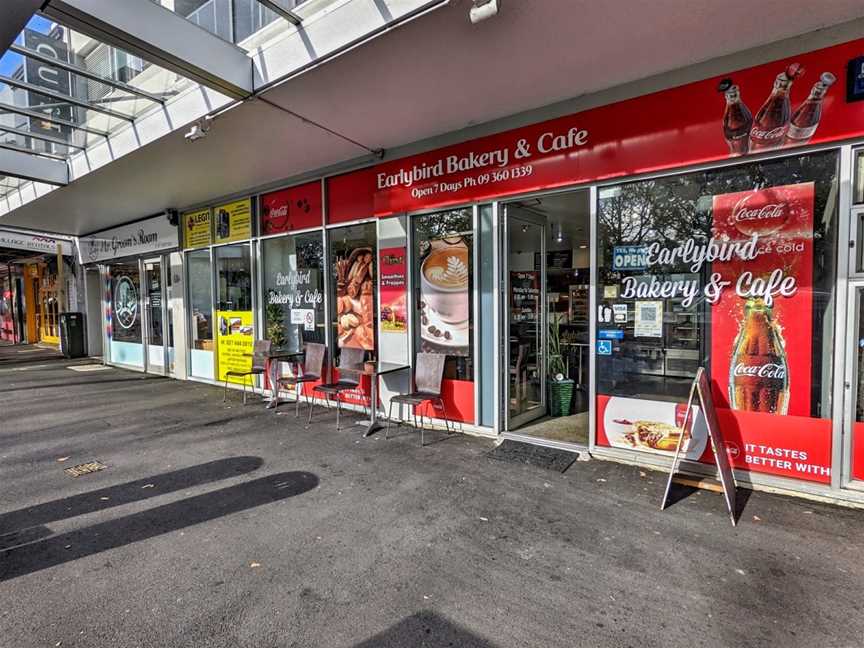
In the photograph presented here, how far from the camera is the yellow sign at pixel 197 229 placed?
7.79 metres

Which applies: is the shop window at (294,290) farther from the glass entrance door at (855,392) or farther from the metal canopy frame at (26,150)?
the glass entrance door at (855,392)

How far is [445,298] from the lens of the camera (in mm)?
5027

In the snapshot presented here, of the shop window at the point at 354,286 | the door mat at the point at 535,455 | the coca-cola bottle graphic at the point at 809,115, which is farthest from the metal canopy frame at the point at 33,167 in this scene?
the coca-cola bottle graphic at the point at 809,115

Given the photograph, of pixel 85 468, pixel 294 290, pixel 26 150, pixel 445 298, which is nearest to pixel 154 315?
pixel 26 150

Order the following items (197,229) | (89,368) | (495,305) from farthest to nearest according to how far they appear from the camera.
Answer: (89,368) < (197,229) < (495,305)

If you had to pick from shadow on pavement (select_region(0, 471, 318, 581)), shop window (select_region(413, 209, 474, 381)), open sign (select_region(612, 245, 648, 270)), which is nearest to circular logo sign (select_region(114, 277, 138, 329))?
shop window (select_region(413, 209, 474, 381))

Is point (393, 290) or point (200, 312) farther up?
point (393, 290)

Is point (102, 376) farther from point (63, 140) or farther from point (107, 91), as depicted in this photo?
point (107, 91)

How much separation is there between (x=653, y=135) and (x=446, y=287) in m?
2.46

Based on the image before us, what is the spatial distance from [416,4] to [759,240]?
3.04 metres

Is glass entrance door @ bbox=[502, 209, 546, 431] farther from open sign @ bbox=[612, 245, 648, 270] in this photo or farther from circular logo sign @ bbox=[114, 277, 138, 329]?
circular logo sign @ bbox=[114, 277, 138, 329]

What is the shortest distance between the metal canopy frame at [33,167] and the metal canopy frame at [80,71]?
2.91 meters

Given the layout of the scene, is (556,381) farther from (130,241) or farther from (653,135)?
(130,241)

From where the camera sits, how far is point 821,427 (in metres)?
3.18
